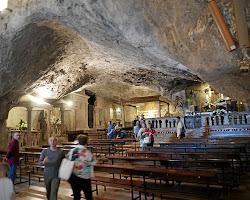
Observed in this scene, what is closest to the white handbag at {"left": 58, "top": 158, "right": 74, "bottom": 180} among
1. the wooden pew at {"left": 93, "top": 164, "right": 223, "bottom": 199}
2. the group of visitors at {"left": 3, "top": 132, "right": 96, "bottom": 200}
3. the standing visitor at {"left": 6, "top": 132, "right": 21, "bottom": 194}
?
the group of visitors at {"left": 3, "top": 132, "right": 96, "bottom": 200}

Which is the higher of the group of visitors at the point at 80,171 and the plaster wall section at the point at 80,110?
the plaster wall section at the point at 80,110

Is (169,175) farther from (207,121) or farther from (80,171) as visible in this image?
(207,121)

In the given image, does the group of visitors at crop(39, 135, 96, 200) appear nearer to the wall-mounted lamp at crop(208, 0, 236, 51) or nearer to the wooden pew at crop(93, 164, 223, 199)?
the wooden pew at crop(93, 164, 223, 199)

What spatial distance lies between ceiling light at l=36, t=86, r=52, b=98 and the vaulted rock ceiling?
33 centimetres

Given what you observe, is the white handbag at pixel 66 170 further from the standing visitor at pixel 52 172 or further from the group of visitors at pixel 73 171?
the standing visitor at pixel 52 172

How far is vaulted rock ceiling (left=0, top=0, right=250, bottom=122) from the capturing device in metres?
6.42

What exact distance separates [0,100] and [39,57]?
11.5 ft

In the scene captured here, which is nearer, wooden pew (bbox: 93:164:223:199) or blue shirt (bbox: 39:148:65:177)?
wooden pew (bbox: 93:164:223:199)

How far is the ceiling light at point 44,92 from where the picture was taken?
15.5 metres

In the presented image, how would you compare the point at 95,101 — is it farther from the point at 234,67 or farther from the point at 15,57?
the point at 234,67

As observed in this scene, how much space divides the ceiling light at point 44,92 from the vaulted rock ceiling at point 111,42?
33 centimetres

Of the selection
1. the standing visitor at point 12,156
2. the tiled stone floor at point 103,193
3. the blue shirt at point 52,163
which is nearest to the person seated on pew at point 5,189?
the blue shirt at point 52,163

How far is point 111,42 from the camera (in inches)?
403

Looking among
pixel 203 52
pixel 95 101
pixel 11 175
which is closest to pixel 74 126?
pixel 95 101
